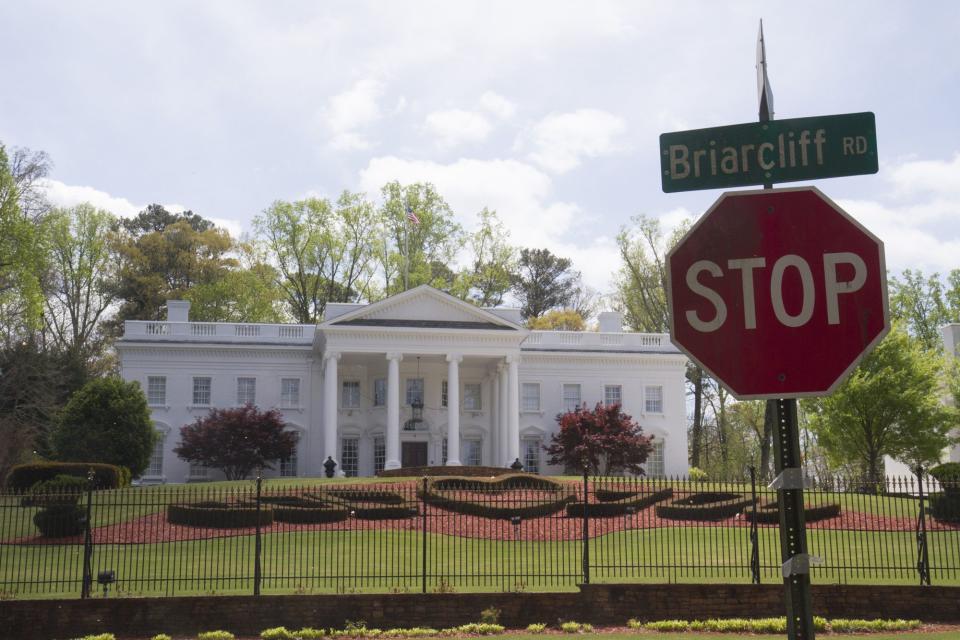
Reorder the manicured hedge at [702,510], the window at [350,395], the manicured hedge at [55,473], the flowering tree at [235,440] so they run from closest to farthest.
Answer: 1. the manicured hedge at [702,510]
2. the manicured hedge at [55,473]
3. the flowering tree at [235,440]
4. the window at [350,395]

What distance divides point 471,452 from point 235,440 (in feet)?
41.4

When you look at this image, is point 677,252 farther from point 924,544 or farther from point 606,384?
point 606,384

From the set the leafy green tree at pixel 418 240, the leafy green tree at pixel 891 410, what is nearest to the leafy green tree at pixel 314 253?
the leafy green tree at pixel 418 240

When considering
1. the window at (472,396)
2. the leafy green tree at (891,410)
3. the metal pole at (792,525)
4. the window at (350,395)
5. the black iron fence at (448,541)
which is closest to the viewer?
the metal pole at (792,525)

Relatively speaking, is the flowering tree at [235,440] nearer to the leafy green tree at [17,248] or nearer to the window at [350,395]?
the window at [350,395]

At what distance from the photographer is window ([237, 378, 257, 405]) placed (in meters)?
50.9

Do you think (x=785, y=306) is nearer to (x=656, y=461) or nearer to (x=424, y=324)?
(x=424, y=324)

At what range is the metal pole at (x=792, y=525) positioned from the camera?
321 centimetres

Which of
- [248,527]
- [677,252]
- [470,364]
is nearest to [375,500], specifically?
[248,527]

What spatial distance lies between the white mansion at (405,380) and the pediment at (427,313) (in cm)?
7

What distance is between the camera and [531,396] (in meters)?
53.4

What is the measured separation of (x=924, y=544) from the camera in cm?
1717

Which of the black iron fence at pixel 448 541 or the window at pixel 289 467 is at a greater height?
the window at pixel 289 467

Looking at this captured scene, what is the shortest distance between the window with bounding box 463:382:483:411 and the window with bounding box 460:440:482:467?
1.88 meters
